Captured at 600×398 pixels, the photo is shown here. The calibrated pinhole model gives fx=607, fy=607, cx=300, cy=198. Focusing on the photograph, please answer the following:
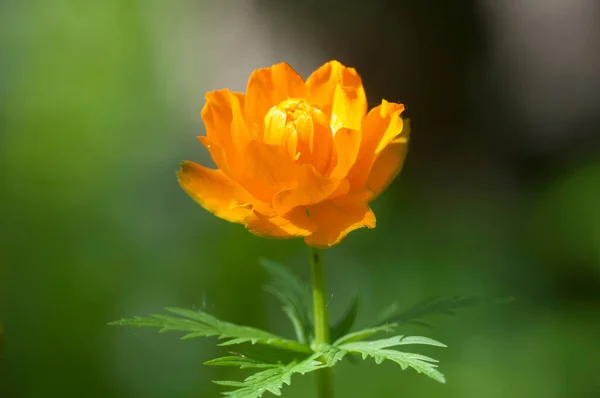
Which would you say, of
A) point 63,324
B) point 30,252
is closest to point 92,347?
point 63,324

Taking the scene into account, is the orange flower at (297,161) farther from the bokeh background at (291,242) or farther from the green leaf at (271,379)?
the bokeh background at (291,242)

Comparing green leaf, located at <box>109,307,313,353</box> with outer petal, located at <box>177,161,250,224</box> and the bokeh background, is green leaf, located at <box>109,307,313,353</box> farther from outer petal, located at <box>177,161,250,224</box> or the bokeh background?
the bokeh background

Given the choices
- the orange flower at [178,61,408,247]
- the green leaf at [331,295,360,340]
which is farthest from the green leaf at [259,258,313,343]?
the orange flower at [178,61,408,247]

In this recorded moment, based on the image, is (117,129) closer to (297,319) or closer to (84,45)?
(84,45)

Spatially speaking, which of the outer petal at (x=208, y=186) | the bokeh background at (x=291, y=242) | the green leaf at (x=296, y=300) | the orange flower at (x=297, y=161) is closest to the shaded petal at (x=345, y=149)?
the orange flower at (x=297, y=161)

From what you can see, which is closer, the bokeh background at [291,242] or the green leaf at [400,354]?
the green leaf at [400,354]

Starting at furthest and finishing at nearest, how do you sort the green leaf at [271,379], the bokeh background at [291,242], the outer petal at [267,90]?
the bokeh background at [291,242], the outer petal at [267,90], the green leaf at [271,379]
